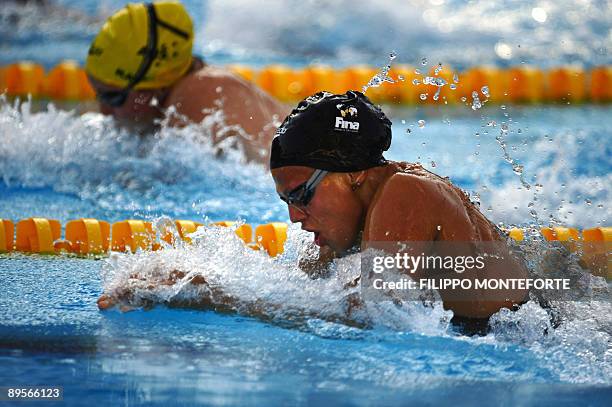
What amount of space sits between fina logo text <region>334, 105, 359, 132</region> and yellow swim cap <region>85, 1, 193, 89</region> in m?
2.32

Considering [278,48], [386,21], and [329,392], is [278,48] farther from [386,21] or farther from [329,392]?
[329,392]

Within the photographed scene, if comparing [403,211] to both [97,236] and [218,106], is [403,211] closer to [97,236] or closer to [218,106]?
[97,236]

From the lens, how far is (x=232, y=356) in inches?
97.7

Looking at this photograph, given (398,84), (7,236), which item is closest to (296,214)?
(7,236)

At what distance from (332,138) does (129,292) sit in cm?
71

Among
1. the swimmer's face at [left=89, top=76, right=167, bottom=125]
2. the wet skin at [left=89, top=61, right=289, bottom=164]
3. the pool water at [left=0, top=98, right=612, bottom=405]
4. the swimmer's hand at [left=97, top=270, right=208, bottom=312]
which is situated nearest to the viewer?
the pool water at [left=0, top=98, right=612, bottom=405]

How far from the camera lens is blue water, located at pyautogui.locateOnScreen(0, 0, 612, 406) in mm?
2350

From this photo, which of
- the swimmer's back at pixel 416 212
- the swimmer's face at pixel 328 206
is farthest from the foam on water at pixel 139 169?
the swimmer's back at pixel 416 212

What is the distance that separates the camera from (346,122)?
2486 millimetres

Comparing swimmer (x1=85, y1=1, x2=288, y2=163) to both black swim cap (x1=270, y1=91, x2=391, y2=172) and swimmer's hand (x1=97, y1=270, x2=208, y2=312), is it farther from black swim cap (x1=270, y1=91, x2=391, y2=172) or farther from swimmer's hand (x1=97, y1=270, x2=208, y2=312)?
black swim cap (x1=270, y1=91, x2=391, y2=172)

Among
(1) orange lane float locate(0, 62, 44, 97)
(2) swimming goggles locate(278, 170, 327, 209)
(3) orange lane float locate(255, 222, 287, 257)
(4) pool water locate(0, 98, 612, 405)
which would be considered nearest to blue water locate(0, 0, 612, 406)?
(4) pool water locate(0, 98, 612, 405)

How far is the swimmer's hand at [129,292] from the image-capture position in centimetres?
264

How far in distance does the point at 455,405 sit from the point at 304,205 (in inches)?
25.3

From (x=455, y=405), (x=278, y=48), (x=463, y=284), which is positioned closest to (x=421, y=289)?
(x=463, y=284)
